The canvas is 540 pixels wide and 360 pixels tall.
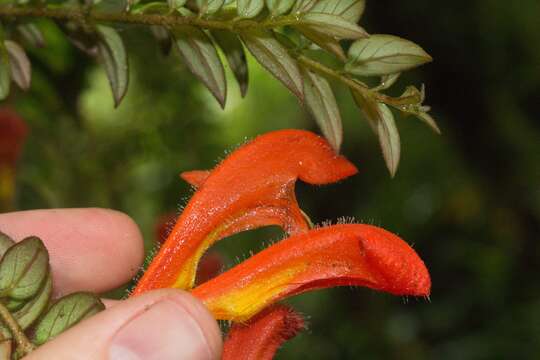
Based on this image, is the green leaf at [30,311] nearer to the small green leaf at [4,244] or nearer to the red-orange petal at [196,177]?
the small green leaf at [4,244]

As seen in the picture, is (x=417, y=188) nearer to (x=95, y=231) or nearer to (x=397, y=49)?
(x=95, y=231)

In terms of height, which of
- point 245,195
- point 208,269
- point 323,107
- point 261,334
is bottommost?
point 208,269

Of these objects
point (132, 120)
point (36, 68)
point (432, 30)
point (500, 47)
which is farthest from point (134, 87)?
point (500, 47)

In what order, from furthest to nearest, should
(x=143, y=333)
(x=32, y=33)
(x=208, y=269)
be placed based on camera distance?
(x=208, y=269)
(x=32, y=33)
(x=143, y=333)

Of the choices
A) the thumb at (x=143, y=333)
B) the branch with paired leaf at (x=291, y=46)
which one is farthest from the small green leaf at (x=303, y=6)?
the thumb at (x=143, y=333)

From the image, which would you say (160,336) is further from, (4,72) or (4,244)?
(4,72)

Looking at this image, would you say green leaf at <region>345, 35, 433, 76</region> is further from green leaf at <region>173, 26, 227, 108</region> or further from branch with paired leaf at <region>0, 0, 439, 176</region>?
green leaf at <region>173, 26, 227, 108</region>

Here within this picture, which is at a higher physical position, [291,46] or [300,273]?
[291,46]

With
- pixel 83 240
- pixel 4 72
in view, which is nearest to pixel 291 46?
pixel 4 72
